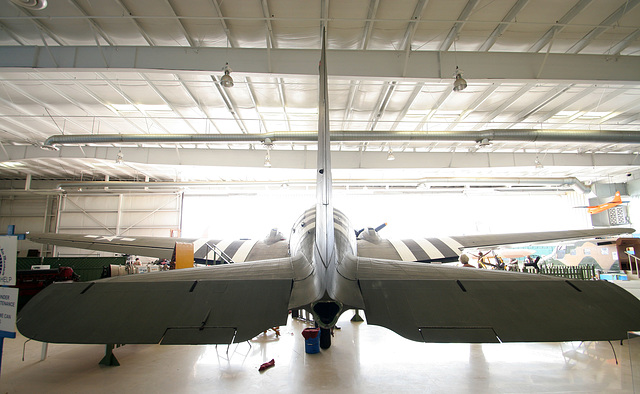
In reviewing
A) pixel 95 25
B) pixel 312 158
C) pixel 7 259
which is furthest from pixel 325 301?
pixel 312 158

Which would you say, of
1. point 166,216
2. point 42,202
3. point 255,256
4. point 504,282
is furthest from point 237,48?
point 42,202

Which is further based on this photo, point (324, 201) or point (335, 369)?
point (335, 369)

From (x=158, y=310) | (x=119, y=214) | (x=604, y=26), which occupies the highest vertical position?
(x=604, y=26)

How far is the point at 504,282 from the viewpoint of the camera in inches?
111

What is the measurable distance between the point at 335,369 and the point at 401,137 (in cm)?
991

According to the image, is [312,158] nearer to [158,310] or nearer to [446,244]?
[446,244]

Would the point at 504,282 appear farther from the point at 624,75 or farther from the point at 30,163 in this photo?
the point at 30,163

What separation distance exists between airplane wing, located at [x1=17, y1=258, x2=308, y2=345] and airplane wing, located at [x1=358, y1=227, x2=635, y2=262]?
7.62 m

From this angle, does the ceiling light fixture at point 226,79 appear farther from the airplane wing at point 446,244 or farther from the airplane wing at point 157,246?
the airplane wing at point 446,244

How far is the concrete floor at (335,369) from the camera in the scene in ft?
16.3

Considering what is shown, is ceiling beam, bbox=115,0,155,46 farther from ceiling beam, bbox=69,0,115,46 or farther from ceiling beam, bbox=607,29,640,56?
ceiling beam, bbox=607,29,640,56

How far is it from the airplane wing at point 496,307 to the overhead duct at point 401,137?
410 inches

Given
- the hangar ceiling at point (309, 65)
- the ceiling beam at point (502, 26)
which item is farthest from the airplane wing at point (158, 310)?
the ceiling beam at point (502, 26)

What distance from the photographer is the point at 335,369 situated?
5.74m
